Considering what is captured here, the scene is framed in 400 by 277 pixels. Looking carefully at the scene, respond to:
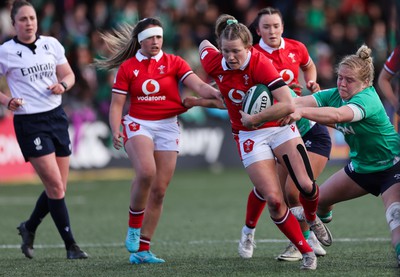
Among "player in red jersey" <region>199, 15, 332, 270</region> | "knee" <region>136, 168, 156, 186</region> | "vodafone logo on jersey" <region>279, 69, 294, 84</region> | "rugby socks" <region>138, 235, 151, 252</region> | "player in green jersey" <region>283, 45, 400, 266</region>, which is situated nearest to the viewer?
"player in green jersey" <region>283, 45, 400, 266</region>

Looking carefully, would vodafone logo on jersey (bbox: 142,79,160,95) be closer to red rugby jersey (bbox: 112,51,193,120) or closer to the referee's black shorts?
red rugby jersey (bbox: 112,51,193,120)

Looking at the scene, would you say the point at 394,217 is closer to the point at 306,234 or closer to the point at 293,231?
the point at 293,231

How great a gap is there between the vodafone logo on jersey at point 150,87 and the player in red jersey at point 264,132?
1.82 feet

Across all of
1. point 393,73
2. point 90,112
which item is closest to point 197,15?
point 90,112

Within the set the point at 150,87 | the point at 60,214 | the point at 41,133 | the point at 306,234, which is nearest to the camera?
the point at 150,87

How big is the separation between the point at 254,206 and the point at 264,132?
1.16 m

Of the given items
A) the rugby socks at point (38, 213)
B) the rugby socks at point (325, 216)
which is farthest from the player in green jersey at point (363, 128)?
the rugby socks at point (38, 213)

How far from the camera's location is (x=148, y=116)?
7555 millimetres

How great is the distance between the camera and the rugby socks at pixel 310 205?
7143 millimetres

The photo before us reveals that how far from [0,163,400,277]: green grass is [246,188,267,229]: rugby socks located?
315 mm

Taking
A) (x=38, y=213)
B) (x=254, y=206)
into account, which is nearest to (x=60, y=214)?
(x=38, y=213)

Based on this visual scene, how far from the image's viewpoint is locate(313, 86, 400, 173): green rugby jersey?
21.9ft

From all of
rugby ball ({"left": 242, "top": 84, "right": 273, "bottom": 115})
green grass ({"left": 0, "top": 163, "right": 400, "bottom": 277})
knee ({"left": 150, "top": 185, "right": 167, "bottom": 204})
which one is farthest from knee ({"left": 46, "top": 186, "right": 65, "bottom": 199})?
rugby ball ({"left": 242, "top": 84, "right": 273, "bottom": 115})

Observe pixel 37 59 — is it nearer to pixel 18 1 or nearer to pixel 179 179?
pixel 18 1
